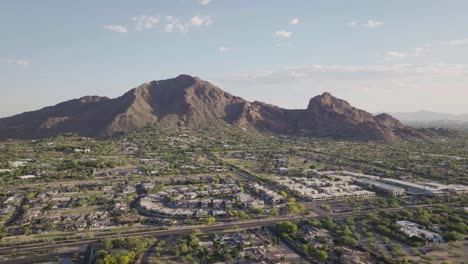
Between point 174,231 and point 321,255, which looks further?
point 174,231

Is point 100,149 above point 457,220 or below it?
above

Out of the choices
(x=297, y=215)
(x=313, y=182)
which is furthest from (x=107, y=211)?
(x=313, y=182)

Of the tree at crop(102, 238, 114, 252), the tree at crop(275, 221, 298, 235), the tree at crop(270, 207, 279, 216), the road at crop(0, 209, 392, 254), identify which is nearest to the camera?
the tree at crop(102, 238, 114, 252)

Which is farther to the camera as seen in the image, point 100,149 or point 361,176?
point 100,149

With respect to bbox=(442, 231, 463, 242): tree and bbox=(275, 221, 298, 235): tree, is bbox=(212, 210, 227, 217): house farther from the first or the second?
bbox=(442, 231, 463, 242): tree

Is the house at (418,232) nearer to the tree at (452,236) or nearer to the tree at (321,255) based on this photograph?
the tree at (452,236)

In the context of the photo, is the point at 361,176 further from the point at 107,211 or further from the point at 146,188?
the point at 107,211

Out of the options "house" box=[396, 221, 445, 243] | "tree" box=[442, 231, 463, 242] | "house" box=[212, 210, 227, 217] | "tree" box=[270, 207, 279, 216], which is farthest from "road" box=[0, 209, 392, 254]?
"tree" box=[442, 231, 463, 242]

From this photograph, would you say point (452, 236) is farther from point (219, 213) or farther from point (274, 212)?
point (219, 213)

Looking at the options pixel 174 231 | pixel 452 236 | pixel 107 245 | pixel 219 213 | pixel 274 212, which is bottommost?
pixel 452 236

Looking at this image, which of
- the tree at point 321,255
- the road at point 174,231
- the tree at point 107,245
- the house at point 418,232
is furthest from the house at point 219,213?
the house at point 418,232

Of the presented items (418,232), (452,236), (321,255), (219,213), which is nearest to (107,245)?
(219,213)
